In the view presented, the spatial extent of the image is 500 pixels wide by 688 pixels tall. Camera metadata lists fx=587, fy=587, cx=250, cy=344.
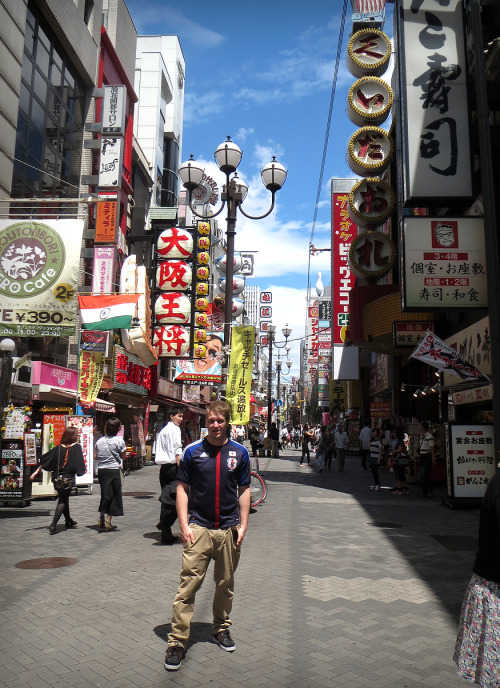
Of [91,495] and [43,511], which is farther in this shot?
[91,495]

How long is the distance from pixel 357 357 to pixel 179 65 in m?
31.8

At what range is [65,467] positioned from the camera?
10273 millimetres

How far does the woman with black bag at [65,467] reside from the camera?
10.0 metres

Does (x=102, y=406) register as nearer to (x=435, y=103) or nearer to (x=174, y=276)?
(x=174, y=276)

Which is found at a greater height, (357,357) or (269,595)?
(357,357)

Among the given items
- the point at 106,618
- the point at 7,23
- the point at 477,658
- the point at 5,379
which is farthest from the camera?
the point at 7,23

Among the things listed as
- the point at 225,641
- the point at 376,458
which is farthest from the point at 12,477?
the point at 376,458

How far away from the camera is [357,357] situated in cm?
3469

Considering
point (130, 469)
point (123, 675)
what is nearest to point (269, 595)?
point (123, 675)

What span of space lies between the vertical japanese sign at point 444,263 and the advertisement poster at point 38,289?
664 centimetres

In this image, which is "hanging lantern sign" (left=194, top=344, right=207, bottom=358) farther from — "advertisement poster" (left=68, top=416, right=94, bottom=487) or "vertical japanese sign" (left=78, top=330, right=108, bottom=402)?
"advertisement poster" (left=68, top=416, right=94, bottom=487)

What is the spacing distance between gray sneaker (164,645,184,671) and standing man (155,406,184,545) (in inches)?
185

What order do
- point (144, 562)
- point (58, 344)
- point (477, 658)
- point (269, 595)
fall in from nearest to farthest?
point (477, 658)
point (269, 595)
point (144, 562)
point (58, 344)

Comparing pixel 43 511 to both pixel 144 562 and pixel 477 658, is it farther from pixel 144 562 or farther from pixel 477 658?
pixel 477 658
